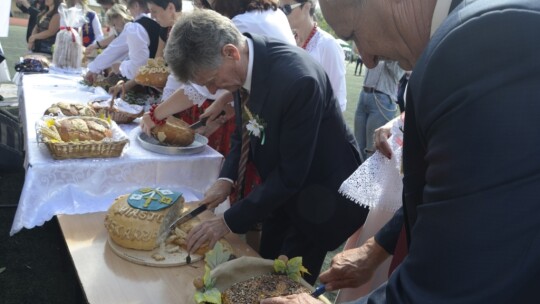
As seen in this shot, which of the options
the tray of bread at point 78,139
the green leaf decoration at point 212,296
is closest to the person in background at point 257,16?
the tray of bread at point 78,139

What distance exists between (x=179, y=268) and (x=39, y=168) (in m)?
0.90

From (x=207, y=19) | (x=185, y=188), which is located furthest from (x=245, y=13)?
(x=185, y=188)

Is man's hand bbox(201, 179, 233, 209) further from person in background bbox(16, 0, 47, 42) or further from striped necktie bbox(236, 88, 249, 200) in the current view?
person in background bbox(16, 0, 47, 42)

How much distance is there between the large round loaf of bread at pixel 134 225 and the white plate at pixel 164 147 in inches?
27.6

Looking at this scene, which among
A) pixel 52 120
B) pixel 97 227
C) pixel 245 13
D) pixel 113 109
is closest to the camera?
pixel 97 227

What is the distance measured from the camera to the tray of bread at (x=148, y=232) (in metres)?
1.54

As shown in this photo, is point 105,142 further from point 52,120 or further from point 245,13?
point 245,13

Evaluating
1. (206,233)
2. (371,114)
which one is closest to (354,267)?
(206,233)

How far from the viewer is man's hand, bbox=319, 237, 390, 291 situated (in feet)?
4.53

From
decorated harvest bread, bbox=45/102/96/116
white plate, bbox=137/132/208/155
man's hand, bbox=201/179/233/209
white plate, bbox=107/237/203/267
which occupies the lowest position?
decorated harvest bread, bbox=45/102/96/116

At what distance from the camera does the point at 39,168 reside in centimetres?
193

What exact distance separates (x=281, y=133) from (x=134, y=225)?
65 centimetres

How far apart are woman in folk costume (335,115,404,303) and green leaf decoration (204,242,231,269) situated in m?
0.60

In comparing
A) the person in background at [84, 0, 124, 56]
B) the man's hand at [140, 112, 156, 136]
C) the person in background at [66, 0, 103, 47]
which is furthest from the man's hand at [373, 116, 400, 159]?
the person in background at [66, 0, 103, 47]
